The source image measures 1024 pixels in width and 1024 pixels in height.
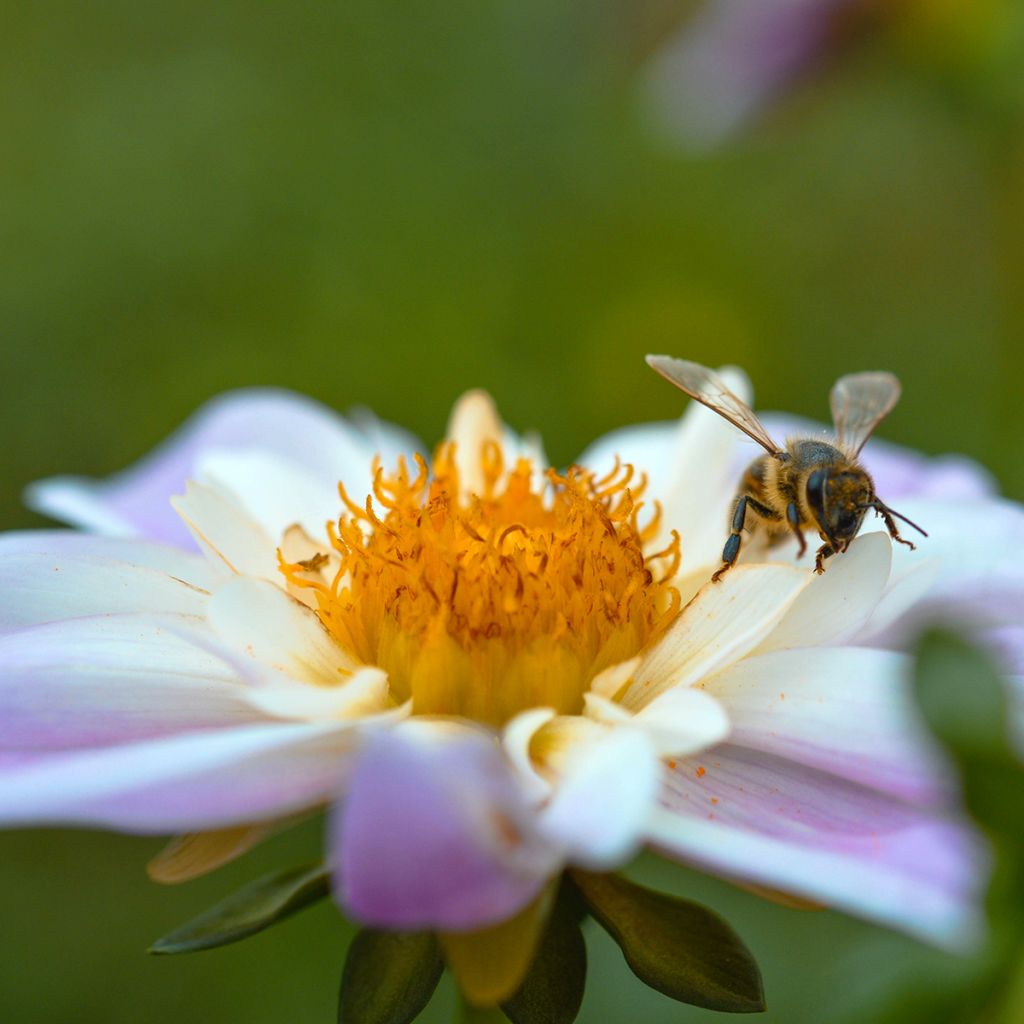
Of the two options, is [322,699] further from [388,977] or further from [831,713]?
[831,713]

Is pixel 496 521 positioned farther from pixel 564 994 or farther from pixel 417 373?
pixel 417 373

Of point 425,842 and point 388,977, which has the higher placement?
point 425,842

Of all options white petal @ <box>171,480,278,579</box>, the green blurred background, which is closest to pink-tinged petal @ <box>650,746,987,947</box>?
white petal @ <box>171,480,278,579</box>

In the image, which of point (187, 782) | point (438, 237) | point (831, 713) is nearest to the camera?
point (187, 782)

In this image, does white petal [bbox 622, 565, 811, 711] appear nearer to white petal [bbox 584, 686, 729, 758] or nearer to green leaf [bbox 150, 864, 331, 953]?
white petal [bbox 584, 686, 729, 758]

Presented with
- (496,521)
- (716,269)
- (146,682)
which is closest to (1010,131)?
(716,269)

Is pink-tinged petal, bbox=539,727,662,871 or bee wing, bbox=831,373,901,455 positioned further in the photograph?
bee wing, bbox=831,373,901,455

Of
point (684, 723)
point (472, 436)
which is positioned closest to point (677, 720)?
point (684, 723)
